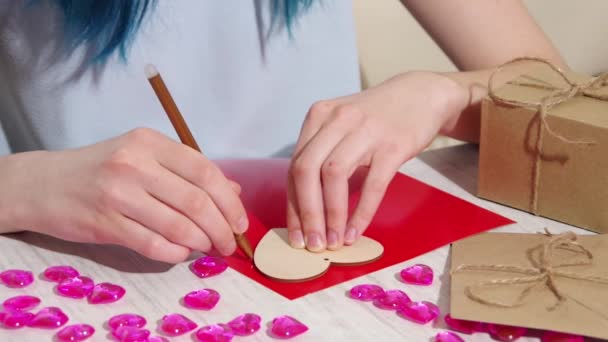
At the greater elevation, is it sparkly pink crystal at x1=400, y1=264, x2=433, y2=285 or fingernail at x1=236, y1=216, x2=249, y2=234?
fingernail at x1=236, y1=216, x2=249, y2=234

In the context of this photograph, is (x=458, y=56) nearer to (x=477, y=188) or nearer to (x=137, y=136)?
(x=477, y=188)

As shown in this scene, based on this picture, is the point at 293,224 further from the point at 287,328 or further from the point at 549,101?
the point at 549,101

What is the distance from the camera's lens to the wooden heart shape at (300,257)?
66 cm

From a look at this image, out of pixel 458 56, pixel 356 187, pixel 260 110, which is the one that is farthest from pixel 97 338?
pixel 458 56

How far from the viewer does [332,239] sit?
0.70 meters

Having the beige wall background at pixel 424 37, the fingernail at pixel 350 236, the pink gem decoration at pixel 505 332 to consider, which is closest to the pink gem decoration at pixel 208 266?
the fingernail at pixel 350 236

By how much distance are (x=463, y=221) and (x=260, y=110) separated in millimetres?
406

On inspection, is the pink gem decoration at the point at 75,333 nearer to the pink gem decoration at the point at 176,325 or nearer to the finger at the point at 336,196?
the pink gem decoration at the point at 176,325

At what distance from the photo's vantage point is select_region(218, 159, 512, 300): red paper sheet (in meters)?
0.67

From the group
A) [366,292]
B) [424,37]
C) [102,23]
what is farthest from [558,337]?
[424,37]

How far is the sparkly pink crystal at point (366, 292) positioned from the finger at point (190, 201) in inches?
4.6

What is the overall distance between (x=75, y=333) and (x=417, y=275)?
0.27 metres

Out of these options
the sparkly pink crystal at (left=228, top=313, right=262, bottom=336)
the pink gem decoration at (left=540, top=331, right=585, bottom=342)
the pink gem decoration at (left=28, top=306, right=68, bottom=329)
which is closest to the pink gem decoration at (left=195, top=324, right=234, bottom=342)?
the sparkly pink crystal at (left=228, top=313, right=262, bottom=336)

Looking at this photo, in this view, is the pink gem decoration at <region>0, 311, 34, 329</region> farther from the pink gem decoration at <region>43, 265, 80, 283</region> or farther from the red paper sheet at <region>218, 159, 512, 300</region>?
the red paper sheet at <region>218, 159, 512, 300</region>
